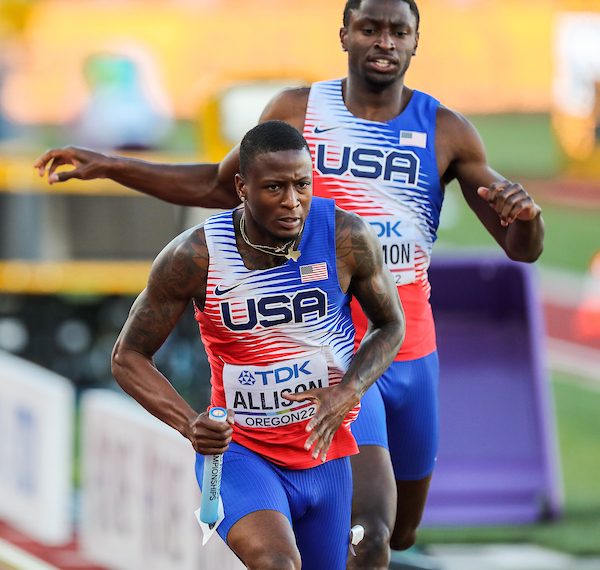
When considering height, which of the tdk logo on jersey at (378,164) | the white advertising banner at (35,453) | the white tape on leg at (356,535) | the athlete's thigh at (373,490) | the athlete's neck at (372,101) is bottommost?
the white advertising banner at (35,453)

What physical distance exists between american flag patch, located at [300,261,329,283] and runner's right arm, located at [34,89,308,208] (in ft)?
Result: 3.04

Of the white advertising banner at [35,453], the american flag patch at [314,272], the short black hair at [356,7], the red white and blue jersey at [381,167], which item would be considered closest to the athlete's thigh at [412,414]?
the red white and blue jersey at [381,167]

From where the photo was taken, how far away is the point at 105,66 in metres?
22.2

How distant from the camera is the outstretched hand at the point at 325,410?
15.8 feet

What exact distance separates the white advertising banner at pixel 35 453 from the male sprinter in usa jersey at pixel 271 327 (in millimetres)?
4848

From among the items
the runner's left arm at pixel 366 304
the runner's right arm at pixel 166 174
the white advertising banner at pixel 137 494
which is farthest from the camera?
the white advertising banner at pixel 137 494

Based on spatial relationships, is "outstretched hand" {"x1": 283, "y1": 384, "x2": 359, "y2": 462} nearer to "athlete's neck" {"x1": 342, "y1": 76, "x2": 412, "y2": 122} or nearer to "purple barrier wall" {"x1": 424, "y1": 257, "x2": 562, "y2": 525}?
"athlete's neck" {"x1": 342, "y1": 76, "x2": 412, "y2": 122}

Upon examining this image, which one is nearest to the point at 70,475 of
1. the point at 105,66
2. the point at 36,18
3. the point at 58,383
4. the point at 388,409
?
the point at 58,383

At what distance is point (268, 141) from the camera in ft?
16.2

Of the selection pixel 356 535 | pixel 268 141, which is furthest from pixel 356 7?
pixel 356 535

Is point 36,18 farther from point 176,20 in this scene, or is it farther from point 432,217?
point 432,217

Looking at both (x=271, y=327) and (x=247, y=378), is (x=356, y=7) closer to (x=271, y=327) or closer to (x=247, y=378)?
(x=271, y=327)

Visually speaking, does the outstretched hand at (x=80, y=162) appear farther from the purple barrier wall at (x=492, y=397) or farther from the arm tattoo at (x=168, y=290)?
the purple barrier wall at (x=492, y=397)

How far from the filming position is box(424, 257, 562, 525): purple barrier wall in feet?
34.7
